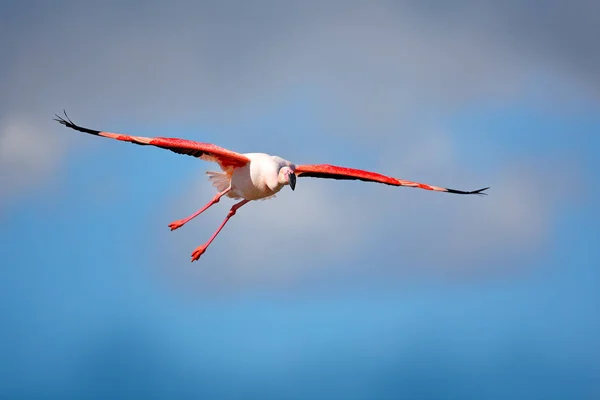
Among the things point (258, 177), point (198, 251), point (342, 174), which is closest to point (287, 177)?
point (258, 177)

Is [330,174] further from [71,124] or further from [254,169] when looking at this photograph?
[71,124]

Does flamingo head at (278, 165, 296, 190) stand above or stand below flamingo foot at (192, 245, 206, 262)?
above

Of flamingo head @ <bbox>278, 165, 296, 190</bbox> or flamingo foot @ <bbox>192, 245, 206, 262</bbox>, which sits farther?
flamingo foot @ <bbox>192, 245, 206, 262</bbox>

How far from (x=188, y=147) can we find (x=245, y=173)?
1.80 meters

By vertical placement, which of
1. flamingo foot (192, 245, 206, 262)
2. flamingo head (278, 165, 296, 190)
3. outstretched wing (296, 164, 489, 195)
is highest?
outstretched wing (296, 164, 489, 195)

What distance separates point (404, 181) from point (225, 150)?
17.9 feet

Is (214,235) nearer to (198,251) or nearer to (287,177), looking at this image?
(198,251)

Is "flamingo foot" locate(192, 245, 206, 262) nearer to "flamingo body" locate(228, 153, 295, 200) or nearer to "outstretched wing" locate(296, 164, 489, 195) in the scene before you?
"flamingo body" locate(228, 153, 295, 200)

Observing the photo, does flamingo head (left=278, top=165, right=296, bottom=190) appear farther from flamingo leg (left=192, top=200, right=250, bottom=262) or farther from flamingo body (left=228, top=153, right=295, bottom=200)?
flamingo leg (left=192, top=200, right=250, bottom=262)

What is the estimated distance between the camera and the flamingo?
88.6 ft

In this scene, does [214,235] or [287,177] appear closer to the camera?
[287,177]

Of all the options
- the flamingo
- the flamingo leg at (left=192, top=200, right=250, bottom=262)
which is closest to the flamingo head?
the flamingo

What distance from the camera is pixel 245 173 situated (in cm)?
2817

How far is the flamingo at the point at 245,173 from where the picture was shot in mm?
27016
